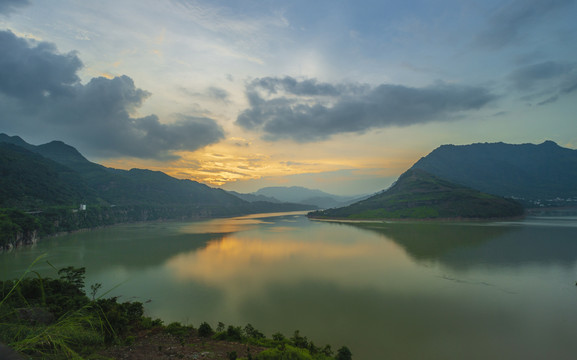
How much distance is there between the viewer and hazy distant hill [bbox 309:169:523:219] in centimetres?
11556

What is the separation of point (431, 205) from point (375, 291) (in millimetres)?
110590

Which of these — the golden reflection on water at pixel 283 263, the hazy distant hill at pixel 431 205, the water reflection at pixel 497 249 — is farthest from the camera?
the hazy distant hill at pixel 431 205

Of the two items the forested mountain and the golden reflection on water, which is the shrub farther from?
the forested mountain

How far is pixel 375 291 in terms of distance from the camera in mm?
29594

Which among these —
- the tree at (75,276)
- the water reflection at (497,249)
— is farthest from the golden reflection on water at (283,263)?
the tree at (75,276)

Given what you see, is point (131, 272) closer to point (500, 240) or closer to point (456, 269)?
point (456, 269)

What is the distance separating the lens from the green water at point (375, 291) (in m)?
19.6

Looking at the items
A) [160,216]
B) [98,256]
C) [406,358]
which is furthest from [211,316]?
[160,216]

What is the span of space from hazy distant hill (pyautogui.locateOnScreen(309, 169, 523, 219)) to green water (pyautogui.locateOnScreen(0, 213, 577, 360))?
6084cm

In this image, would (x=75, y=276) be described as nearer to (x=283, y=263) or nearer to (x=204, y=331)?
(x=204, y=331)

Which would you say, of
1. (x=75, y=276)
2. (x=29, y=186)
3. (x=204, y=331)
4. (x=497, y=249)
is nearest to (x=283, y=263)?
(x=75, y=276)

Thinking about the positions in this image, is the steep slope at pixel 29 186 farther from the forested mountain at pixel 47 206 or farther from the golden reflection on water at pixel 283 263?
the golden reflection on water at pixel 283 263

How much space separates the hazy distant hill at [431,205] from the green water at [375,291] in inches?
2395

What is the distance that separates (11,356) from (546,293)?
129 feet
